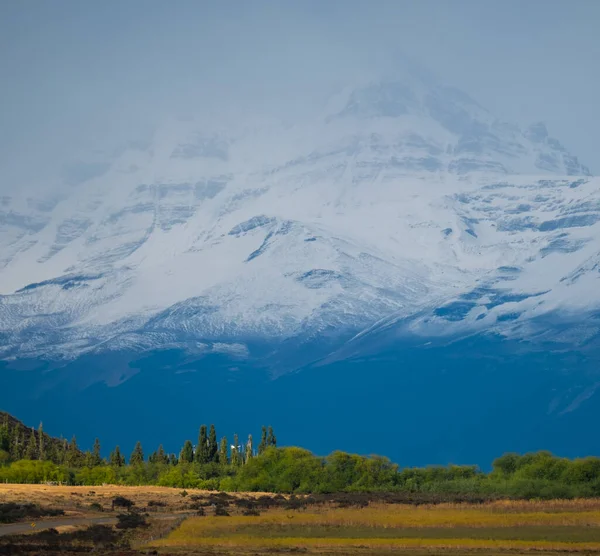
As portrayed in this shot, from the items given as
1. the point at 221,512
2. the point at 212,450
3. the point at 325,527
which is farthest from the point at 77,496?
the point at 212,450

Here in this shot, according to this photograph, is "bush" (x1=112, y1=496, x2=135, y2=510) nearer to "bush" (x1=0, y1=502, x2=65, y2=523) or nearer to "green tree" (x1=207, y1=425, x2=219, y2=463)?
"bush" (x1=0, y1=502, x2=65, y2=523)

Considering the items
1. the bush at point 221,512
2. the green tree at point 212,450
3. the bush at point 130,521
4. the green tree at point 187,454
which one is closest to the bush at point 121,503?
the bush at point 221,512

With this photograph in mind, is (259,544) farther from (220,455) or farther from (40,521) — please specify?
(220,455)

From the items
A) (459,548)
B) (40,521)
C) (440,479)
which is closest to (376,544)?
(459,548)

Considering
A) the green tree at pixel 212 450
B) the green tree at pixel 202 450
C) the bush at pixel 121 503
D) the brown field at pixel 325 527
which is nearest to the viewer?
the brown field at pixel 325 527

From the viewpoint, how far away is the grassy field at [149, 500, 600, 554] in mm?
57591

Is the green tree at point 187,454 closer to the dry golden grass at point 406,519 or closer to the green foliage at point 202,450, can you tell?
the green foliage at point 202,450

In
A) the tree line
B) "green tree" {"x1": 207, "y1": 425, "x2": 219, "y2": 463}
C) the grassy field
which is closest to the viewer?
the grassy field

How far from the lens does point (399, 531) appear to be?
66.8 meters

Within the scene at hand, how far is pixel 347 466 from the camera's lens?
398ft

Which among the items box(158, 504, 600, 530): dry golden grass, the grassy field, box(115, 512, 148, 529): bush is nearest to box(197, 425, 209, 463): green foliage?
the grassy field

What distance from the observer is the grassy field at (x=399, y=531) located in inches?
2267

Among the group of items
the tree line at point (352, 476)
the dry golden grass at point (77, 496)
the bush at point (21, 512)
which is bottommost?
the bush at point (21, 512)

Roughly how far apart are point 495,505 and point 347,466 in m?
37.6
